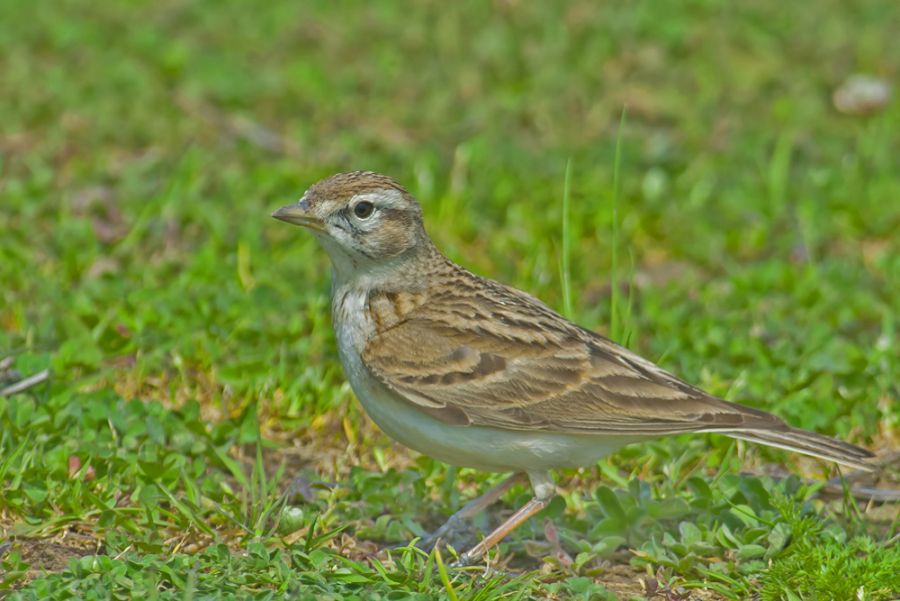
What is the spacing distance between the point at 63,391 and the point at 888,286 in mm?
4669

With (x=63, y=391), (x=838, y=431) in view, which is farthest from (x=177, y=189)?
(x=838, y=431)

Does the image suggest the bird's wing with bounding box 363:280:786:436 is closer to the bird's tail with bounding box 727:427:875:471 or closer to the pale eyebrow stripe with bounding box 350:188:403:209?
the bird's tail with bounding box 727:427:875:471

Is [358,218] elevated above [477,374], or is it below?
above

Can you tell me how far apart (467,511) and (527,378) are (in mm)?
619

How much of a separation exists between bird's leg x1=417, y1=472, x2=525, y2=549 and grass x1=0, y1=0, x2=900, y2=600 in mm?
104

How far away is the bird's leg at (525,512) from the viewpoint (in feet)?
19.5

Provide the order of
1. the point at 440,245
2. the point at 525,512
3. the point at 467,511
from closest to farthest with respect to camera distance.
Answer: the point at 525,512 → the point at 467,511 → the point at 440,245

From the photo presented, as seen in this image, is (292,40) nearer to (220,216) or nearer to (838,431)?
(220,216)

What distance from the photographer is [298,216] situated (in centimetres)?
608

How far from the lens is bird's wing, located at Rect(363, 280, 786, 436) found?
587 centimetres

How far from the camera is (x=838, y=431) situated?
23.1 feet

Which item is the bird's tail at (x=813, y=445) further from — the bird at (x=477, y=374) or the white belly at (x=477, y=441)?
the white belly at (x=477, y=441)

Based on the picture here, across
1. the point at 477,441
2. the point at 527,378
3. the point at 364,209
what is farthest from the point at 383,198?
the point at 477,441

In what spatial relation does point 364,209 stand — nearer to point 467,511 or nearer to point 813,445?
point 467,511
